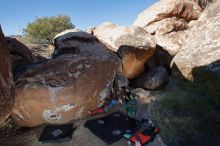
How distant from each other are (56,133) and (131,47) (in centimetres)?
327

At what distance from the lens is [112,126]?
448cm

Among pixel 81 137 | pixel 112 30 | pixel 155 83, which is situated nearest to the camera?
pixel 81 137

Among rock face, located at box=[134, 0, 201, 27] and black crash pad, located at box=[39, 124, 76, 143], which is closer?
black crash pad, located at box=[39, 124, 76, 143]

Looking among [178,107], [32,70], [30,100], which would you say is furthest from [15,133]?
[178,107]

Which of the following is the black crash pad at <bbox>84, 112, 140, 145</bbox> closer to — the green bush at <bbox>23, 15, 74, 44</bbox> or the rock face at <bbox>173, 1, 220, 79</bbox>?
the rock face at <bbox>173, 1, 220, 79</bbox>

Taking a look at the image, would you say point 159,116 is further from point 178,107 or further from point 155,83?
point 155,83

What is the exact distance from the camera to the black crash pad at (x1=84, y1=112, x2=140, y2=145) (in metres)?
4.16

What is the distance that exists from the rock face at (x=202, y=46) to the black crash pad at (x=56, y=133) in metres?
3.21

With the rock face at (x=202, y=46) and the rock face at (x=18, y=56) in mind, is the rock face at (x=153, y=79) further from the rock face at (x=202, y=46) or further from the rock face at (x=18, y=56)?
the rock face at (x=18, y=56)

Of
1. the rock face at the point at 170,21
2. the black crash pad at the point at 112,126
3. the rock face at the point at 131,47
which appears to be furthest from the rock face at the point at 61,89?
the rock face at the point at 170,21

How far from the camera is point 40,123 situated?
4.64 metres

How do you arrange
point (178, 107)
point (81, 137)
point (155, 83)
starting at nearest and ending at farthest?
point (81, 137) → point (178, 107) → point (155, 83)

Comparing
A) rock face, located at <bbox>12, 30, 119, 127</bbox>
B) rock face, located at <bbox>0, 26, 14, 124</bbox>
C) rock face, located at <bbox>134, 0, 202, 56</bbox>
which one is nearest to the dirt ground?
rock face, located at <bbox>12, 30, 119, 127</bbox>

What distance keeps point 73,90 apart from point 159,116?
5.80 feet
